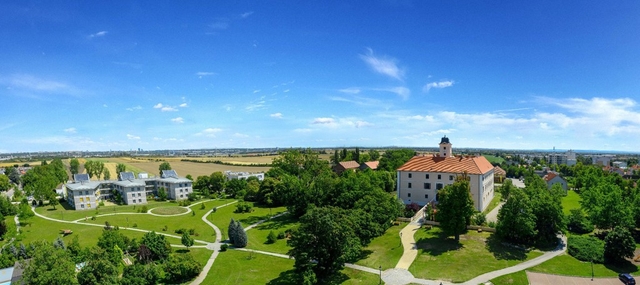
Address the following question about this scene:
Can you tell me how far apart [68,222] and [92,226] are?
825 centimetres

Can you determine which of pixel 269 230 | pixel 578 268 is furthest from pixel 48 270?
pixel 578 268

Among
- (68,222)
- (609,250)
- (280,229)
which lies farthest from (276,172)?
(609,250)

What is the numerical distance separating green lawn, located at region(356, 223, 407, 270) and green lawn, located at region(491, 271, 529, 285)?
1085cm

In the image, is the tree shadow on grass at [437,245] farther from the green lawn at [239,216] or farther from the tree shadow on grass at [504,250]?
the green lawn at [239,216]

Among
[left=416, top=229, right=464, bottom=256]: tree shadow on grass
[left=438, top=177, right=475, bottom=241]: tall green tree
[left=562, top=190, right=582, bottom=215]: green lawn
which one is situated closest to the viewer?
[left=416, top=229, right=464, bottom=256]: tree shadow on grass

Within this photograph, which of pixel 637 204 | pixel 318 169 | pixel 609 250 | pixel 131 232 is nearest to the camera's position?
pixel 609 250

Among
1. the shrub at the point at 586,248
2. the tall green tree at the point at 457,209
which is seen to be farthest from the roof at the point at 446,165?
the shrub at the point at 586,248

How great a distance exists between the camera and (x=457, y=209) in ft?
142

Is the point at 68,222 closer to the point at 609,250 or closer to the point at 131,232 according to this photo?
the point at 131,232

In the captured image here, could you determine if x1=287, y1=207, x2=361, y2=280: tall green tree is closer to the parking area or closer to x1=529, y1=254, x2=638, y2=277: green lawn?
the parking area

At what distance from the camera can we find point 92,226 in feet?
209

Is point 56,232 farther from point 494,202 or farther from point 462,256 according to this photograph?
point 494,202

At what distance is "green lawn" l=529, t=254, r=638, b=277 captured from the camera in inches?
1401

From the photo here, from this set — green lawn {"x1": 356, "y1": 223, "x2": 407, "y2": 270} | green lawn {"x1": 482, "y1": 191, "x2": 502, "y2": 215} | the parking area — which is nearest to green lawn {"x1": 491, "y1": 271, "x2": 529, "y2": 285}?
the parking area
